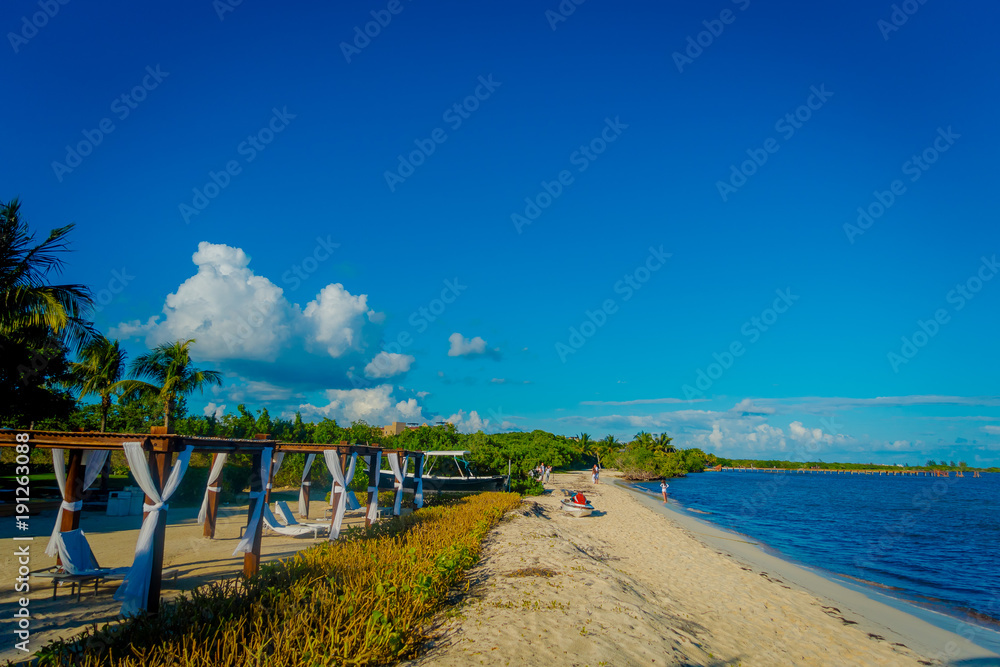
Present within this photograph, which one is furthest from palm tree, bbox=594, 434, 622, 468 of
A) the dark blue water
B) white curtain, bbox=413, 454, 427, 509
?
white curtain, bbox=413, 454, 427, 509

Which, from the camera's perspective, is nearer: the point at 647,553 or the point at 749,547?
the point at 647,553

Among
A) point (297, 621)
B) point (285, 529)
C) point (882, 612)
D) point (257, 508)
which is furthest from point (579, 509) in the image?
point (297, 621)

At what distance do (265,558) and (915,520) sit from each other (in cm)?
4569

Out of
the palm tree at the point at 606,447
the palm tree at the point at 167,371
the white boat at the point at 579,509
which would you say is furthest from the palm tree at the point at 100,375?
the palm tree at the point at 606,447

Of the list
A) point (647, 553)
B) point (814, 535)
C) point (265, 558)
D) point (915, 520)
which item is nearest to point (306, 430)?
point (265, 558)

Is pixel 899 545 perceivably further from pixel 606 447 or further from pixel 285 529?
pixel 606 447

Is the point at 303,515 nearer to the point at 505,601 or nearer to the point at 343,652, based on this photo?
the point at 505,601

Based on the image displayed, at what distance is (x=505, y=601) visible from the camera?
8406mm

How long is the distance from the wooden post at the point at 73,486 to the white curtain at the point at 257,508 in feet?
9.67

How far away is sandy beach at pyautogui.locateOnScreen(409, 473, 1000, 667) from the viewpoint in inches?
275

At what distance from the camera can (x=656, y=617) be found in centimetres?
916

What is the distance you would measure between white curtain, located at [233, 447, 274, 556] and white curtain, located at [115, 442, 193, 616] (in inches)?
93.4

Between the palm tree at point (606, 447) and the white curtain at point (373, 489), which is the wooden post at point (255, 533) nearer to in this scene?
the white curtain at point (373, 489)

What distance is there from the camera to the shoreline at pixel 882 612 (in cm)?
1084
